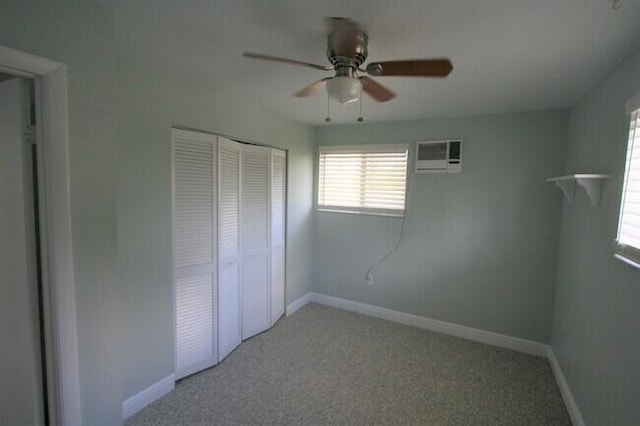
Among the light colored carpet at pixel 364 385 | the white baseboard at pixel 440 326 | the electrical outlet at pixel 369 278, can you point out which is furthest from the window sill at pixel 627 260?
the electrical outlet at pixel 369 278

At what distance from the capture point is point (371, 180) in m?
3.75

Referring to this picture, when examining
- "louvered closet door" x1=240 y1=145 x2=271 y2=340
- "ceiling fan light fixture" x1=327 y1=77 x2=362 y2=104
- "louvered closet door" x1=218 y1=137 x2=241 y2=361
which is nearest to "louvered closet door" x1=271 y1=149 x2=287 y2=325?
"louvered closet door" x1=240 y1=145 x2=271 y2=340

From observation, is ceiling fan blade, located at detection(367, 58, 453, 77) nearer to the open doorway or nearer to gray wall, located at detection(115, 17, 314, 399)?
gray wall, located at detection(115, 17, 314, 399)

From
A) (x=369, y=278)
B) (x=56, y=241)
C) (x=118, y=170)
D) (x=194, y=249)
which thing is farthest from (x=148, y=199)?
(x=369, y=278)

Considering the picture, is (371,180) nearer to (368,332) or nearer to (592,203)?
(368,332)

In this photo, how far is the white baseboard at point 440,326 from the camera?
3.05 metres

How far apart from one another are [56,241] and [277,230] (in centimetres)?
225

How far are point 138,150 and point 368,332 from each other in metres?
2.83

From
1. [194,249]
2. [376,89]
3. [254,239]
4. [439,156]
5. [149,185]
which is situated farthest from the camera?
[439,156]

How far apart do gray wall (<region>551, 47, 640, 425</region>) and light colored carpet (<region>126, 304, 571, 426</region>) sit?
436 millimetres

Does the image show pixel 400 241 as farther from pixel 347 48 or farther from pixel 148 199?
pixel 148 199

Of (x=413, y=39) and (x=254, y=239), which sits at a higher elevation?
(x=413, y=39)

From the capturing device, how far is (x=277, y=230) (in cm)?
348

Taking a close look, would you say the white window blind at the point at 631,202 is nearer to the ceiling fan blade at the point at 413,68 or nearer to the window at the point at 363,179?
the ceiling fan blade at the point at 413,68
